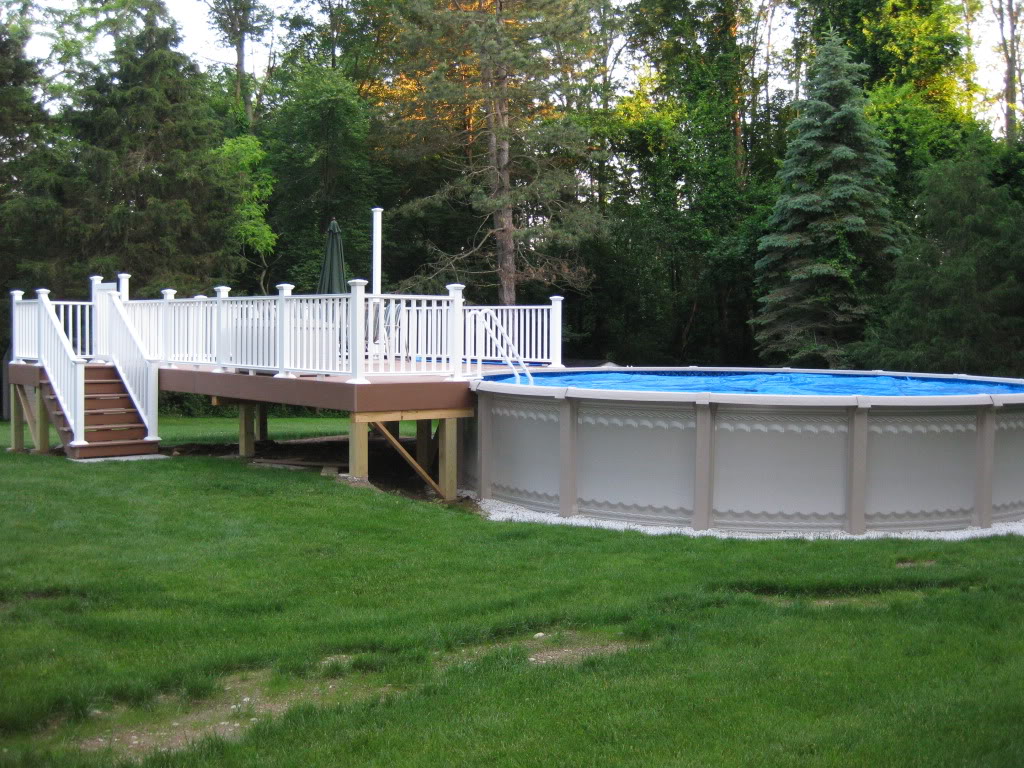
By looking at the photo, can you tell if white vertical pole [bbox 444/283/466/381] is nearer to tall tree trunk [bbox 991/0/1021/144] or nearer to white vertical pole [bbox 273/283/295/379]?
white vertical pole [bbox 273/283/295/379]

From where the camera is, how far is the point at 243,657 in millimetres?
4863

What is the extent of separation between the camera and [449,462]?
35.3ft

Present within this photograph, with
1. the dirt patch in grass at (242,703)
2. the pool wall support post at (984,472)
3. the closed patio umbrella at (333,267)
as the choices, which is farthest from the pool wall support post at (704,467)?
the closed patio umbrella at (333,267)

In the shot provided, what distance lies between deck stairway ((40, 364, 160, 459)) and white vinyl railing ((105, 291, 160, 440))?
0.10m

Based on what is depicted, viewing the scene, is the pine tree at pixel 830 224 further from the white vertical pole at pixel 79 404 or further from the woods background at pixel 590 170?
the white vertical pole at pixel 79 404

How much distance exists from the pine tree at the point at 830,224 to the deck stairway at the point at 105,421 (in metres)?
15.4

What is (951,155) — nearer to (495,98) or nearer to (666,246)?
(666,246)

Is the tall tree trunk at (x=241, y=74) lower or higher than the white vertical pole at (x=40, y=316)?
higher

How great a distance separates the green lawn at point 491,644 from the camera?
152 inches

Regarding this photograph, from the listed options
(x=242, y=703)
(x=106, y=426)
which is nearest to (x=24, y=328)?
(x=106, y=426)

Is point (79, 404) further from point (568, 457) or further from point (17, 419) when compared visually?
point (568, 457)

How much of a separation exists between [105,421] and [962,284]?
48.1 feet

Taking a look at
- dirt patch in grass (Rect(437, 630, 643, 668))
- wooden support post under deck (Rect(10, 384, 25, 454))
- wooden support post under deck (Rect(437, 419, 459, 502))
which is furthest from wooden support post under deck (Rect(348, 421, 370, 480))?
wooden support post under deck (Rect(10, 384, 25, 454))

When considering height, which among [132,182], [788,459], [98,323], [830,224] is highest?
[132,182]
